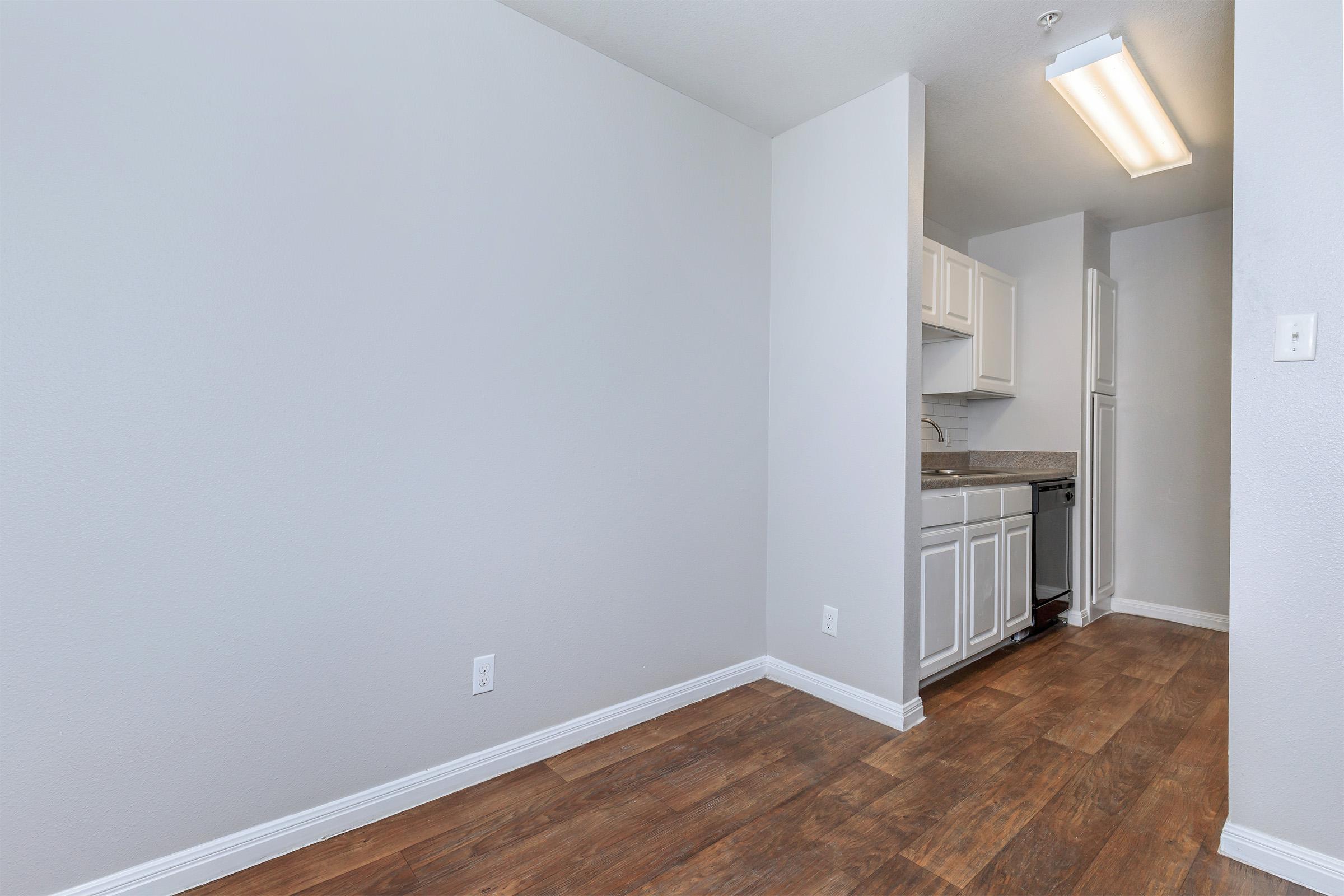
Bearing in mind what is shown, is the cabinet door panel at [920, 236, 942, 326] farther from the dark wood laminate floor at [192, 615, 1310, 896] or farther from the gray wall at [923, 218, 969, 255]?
the dark wood laminate floor at [192, 615, 1310, 896]

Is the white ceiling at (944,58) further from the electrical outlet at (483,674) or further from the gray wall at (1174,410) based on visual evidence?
the electrical outlet at (483,674)

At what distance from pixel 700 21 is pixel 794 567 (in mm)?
2093

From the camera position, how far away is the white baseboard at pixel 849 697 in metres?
2.44

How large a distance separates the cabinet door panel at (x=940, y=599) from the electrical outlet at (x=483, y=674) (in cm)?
164

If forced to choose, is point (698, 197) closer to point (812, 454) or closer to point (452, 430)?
point (812, 454)

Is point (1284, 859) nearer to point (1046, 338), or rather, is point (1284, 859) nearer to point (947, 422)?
point (947, 422)

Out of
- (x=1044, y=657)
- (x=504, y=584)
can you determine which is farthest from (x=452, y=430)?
(x=1044, y=657)

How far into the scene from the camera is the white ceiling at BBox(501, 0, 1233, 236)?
2061 millimetres

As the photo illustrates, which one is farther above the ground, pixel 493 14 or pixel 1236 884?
pixel 493 14

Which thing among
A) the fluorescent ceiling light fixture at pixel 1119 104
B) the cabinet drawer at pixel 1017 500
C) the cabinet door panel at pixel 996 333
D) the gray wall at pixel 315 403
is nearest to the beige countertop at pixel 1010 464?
the cabinet drawer at pixel 1017 500

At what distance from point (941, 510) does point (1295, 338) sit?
1295mm

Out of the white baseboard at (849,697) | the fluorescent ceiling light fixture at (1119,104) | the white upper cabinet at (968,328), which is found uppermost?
the fluorescent ceiling light fixture at (1119,104)

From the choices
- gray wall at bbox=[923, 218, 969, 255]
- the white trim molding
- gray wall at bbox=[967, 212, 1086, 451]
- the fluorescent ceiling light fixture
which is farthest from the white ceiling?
the white trim molding

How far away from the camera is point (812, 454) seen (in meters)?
2.75
